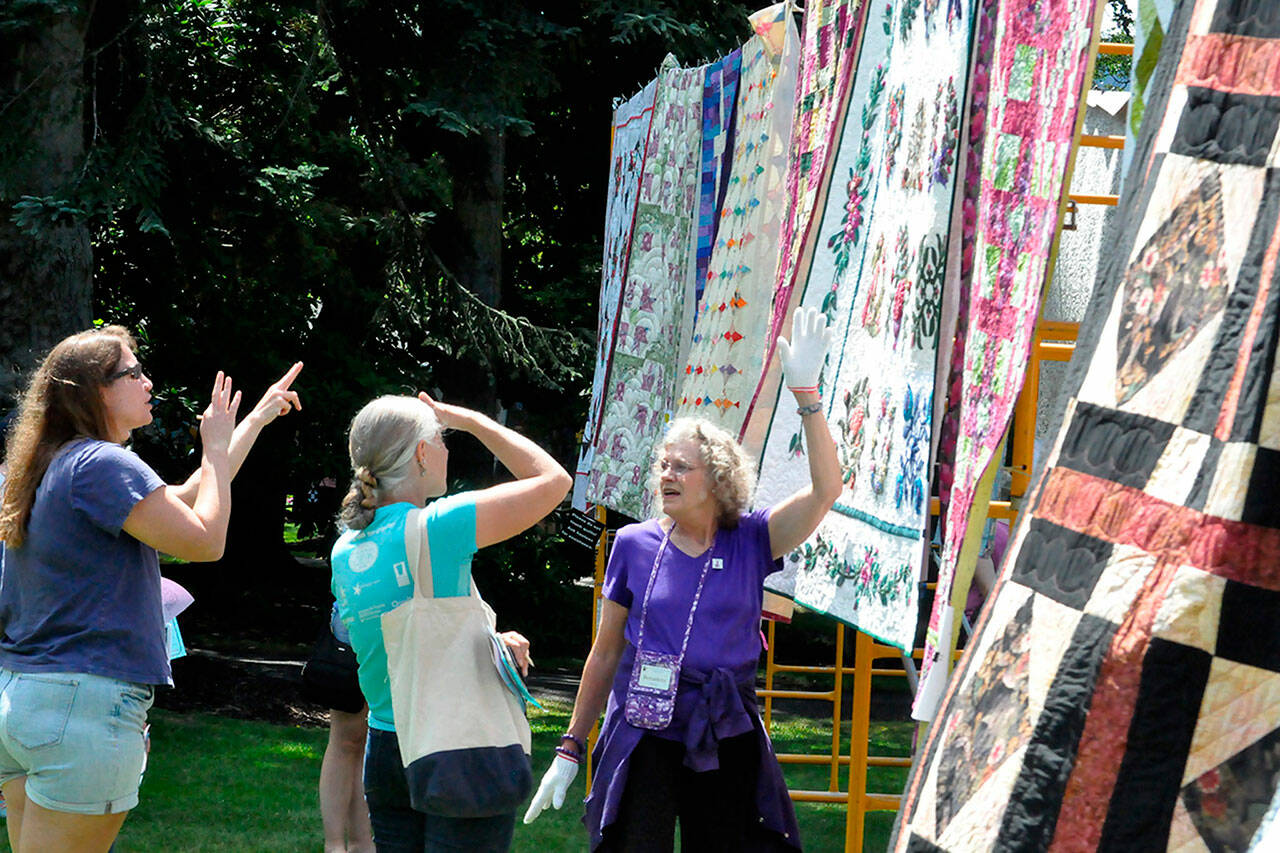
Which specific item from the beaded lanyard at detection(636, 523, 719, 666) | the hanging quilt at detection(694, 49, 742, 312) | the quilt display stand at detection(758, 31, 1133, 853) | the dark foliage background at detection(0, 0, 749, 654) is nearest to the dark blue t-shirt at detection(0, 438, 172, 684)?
the beaded lanyard at detection(636, 523, 719, 666)

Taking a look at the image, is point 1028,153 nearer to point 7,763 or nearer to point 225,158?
point 7,763

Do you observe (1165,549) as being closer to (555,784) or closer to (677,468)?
(677,468)

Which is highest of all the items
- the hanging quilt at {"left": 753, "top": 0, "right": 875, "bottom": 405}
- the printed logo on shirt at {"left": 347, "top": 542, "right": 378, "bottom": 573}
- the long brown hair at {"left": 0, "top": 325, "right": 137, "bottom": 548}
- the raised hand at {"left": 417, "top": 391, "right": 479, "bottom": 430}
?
the hanging quilt at {"left": 753, "top": 0, "right": 875, "bottom": 405}

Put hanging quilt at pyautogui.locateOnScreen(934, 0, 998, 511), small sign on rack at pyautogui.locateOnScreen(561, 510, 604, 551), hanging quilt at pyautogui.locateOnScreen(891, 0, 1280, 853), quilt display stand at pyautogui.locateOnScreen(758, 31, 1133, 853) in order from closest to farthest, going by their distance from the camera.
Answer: hanging quilt at pyautogui.locateOnScreen(891, 0, 1280, 853), quilt display stand at pyautogui.locateOnScreen(758, 31, 1133, 853), hanging quilt at pyautogui.locateOnScreen(934, 0, 998, 511), small sign on rack at pyautogui.locateOnScreen(561, 510, 604, 551)

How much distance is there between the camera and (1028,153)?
2.42m

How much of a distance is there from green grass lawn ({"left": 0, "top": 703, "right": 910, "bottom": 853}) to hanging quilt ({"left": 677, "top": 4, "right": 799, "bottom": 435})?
273 centimetres

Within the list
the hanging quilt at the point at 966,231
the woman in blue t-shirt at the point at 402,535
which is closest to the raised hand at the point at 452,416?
the woman in blue t-shirt at the point at 402,535

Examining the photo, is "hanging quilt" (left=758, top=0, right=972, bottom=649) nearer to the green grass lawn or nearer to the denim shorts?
the denim shorts

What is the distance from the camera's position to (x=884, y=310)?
3.04 meters

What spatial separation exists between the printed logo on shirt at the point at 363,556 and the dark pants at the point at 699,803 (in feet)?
2.75

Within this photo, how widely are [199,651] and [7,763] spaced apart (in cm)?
883

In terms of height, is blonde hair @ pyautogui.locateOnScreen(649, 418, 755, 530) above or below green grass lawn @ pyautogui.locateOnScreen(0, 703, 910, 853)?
above

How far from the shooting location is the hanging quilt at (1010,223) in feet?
7.53

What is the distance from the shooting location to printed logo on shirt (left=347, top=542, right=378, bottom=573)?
301 centimetres
